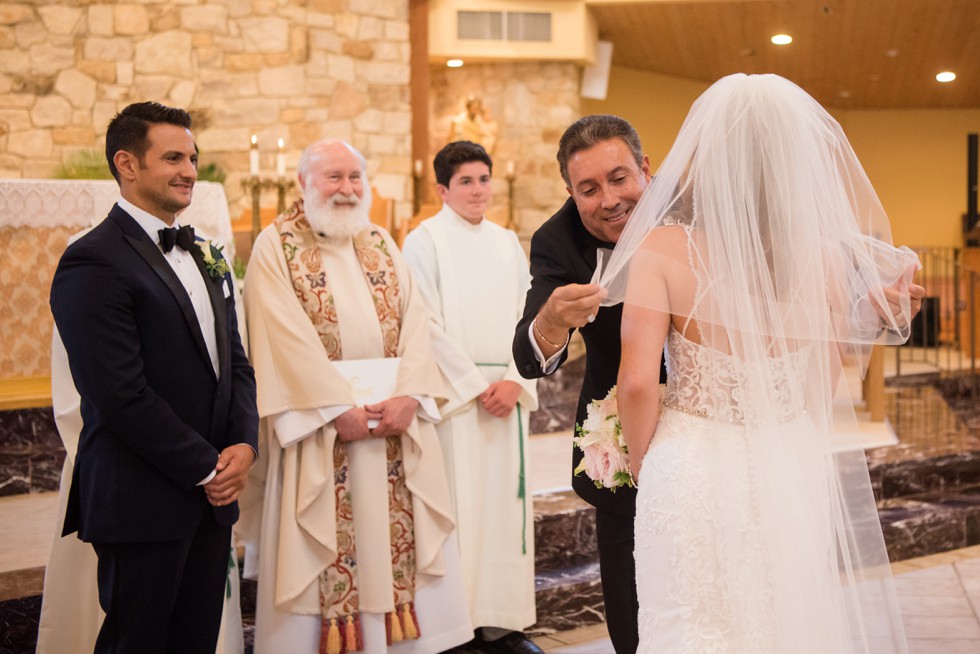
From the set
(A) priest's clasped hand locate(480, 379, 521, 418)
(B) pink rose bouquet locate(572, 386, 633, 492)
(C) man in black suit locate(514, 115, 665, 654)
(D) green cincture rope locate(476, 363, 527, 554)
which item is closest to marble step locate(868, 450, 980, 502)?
(D) green cincture rope locate(476, 363, 527, 554)

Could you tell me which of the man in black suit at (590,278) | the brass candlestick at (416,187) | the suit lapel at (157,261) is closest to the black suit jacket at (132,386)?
the suit lapel at (157,261)

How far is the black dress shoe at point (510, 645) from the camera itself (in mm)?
3684

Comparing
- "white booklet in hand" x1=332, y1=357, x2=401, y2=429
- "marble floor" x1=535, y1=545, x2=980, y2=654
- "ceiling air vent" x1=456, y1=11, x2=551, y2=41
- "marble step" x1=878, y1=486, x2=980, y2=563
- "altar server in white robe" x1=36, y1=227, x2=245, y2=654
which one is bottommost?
"marble floor" x1=535, y1=545, x2=980, y2=654

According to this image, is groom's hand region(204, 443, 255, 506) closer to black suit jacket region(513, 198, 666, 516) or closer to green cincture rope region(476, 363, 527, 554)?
black suit jacket region(513, 198, 666, 516)

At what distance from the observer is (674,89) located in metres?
13.3

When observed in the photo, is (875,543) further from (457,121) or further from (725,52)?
(725,52)

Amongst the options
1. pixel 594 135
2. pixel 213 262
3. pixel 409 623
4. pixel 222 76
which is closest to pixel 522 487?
pixel 409 623

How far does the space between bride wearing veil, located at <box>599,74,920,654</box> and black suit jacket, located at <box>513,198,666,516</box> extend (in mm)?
379

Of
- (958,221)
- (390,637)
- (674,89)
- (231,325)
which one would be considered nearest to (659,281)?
(231,325)

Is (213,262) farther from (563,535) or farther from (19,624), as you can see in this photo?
(563,535)

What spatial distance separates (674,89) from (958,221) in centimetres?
537

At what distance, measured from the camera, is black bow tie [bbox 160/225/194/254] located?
102 inches

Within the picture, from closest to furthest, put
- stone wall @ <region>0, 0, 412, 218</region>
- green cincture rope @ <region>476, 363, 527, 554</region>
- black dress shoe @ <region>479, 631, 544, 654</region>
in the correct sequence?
black dress shoe @ <region>479, 631, 544, 654</region>, green cincture rope @ <region>476, 363, 527, 554</region>, stone wall @ <region>0, 0, 412, 218</region>

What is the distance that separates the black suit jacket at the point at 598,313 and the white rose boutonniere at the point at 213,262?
2.95 feet
